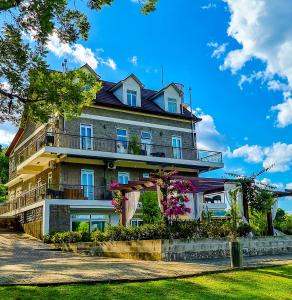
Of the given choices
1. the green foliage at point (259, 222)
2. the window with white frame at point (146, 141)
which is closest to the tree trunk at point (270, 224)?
the green foliage at point (259, 222)

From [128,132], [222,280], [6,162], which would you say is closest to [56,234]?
[128,132]

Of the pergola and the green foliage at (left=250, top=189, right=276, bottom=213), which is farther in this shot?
the green foliage at (left=250, top=189, right=276, bottom=213)

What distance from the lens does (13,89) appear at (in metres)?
14.0

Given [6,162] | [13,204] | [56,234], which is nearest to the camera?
[56,234]

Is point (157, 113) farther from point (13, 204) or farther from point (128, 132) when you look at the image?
point (13, 204)

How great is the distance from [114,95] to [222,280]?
25323 millimetres

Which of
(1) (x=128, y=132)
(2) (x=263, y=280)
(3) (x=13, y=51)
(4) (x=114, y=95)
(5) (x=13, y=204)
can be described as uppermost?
(4) (x=114, y=95)

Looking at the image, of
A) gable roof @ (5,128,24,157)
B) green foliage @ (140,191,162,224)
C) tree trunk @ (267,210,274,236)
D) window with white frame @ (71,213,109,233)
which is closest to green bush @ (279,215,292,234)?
tree trunk @ (267,210,274,236)

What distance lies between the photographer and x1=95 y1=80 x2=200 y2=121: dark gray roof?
104ft

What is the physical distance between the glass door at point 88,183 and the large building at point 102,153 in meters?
0.07

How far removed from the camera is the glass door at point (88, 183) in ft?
95.5

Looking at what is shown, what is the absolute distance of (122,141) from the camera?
30.9 metres

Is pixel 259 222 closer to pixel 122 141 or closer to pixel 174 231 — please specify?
pixel 174 231

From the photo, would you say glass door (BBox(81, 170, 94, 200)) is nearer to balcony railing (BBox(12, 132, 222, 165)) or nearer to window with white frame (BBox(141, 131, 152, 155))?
balcony railing (BBox(12, 132, 222, 165))
